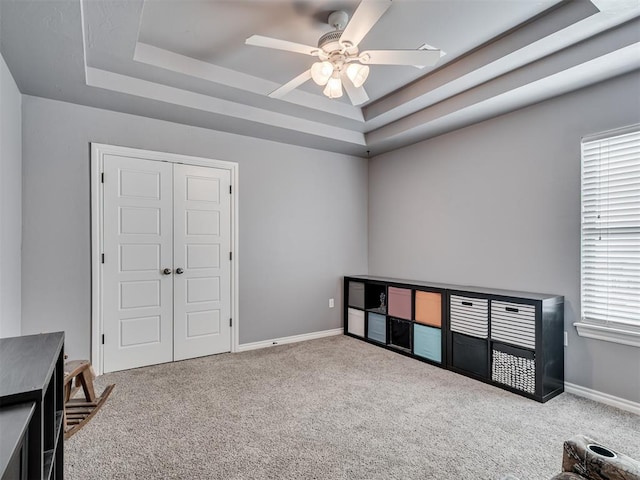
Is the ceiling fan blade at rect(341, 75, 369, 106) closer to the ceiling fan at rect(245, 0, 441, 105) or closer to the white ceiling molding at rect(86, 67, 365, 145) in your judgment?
the ceiling fan at rect(245, 0, 441, 105)

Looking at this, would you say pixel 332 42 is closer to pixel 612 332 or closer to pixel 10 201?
pixel 10 201

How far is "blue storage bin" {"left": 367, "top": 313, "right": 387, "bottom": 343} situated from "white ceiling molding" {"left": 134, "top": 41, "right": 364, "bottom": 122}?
2361 mm

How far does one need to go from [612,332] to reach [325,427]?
7.45ft

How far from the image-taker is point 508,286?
3.44 m

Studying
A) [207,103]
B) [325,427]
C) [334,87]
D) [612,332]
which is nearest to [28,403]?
[325,427]

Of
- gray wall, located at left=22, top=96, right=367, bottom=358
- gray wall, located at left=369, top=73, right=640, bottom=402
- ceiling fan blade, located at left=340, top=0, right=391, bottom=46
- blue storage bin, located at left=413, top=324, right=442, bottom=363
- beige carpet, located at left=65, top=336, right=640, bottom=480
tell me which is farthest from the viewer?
blue storage bin, located at left=413, top=324, right=442, bottom=363

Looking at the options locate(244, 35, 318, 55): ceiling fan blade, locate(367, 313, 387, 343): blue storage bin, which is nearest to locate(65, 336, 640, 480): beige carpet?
locate(367, 313, 387, 343): blue storage bin

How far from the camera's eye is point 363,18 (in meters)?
1.94

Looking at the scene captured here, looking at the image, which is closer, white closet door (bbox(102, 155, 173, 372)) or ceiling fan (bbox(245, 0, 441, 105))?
ceiling fan (bbox(245, 0, 441, 105))

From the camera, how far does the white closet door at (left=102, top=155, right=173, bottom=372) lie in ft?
11.1

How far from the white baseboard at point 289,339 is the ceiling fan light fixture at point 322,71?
2987 millimetres

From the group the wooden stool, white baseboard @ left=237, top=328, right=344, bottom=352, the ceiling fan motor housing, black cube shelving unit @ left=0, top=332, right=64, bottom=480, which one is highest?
the ceiling fan motor housing

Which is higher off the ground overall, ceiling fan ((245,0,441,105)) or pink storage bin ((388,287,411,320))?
ceiling fan ((245,0,441,105))

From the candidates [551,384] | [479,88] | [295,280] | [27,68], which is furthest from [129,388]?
[479,88]
